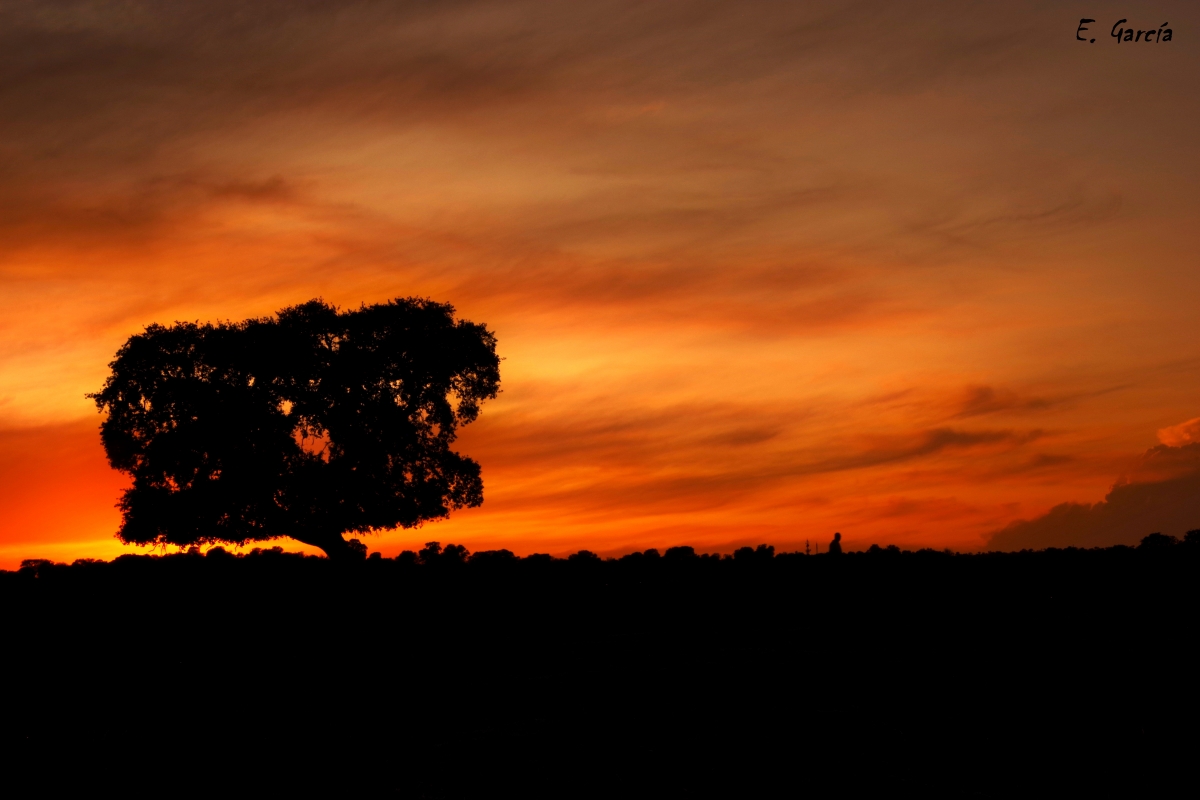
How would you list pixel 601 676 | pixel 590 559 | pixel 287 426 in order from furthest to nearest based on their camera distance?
pixel 287 426
pixel 590 559
pixel 601 676

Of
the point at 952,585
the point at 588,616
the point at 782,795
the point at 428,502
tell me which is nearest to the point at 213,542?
the point at 428,502

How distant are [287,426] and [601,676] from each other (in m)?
29.6

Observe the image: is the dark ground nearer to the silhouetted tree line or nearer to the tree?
the silhouetted tree line

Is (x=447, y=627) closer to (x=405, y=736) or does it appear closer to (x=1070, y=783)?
(x=405, y=736)

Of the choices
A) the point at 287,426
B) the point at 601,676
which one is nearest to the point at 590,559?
the point at 601,676

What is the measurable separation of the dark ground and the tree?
22559 millimetres

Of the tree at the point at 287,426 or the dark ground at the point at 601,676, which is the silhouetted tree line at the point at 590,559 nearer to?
the dark ground at the point at 601,676

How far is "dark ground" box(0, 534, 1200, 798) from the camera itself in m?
10.9

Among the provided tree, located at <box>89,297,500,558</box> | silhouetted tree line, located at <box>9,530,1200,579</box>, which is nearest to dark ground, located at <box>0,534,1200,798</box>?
silhouetted tree line, located at <box>9,530,1200,579</box>

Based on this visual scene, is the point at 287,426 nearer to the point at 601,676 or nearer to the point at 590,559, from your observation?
the point at 590,559

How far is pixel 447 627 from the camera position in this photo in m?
17.6

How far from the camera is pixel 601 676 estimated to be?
14.8 meters

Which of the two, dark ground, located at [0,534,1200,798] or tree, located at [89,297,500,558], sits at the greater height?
tree, located at [89,297,500,558]

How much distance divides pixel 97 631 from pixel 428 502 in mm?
27631
